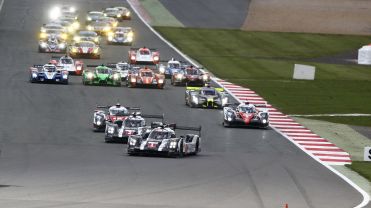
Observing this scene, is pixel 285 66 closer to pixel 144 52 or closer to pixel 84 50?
pixel 144 52

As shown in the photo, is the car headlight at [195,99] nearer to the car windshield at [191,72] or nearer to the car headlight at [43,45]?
the car windshield at [191,72]

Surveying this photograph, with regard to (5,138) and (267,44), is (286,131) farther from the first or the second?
(267,44)

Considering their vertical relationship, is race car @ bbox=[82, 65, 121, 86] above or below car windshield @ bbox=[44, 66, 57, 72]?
below

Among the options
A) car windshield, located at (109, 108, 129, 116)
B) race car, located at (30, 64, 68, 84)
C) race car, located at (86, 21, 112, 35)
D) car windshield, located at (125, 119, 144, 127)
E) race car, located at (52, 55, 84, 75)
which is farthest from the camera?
race car, located at (86, 21, 112, 35)

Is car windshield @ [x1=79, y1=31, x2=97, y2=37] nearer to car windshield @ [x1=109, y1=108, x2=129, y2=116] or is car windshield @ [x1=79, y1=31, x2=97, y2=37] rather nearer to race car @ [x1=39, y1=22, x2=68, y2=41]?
race car @ [x1=39, y1=22, x2=68, y2=41]

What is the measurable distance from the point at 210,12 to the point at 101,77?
57.1m

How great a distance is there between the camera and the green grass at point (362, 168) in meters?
57.9

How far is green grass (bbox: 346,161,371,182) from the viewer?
57.9 meters

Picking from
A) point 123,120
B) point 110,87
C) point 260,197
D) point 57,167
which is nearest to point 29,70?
point 110,87

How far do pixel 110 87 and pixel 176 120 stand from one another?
54.9ft

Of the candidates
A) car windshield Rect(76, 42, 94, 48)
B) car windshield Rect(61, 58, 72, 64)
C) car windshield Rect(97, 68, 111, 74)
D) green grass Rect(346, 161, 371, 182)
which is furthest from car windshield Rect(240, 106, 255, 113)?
car windshield Rect(76, 42, 94, 48)

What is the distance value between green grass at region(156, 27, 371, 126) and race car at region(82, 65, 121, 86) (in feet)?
32.2

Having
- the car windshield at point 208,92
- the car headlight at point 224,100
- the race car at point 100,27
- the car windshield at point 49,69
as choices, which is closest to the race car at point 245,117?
the car headlight at point 224,100

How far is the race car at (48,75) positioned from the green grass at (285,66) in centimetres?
1341
